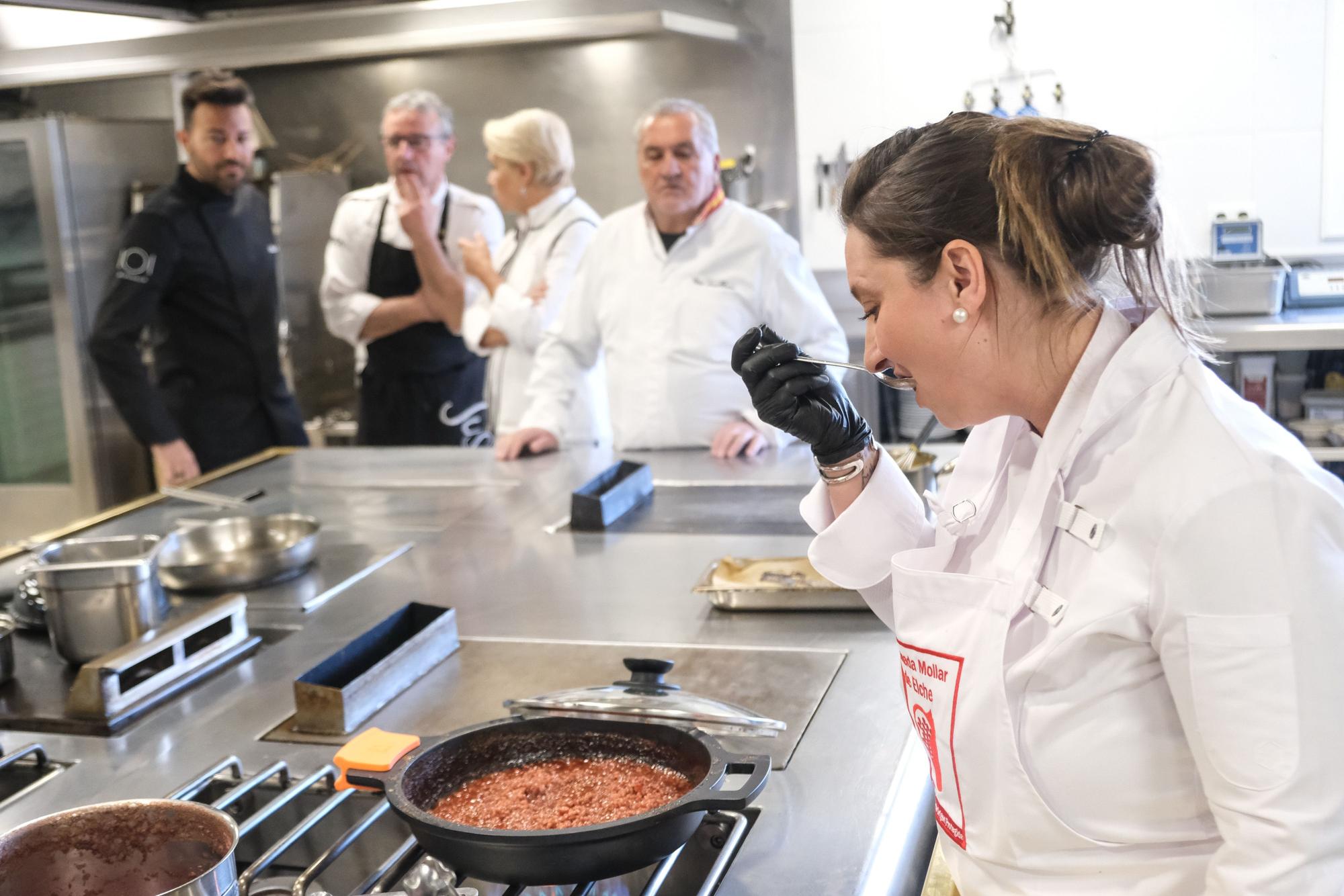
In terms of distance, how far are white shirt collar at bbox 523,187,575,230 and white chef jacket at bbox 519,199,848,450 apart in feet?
2.08

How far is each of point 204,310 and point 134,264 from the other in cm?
25

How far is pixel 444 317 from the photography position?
13.3 ft

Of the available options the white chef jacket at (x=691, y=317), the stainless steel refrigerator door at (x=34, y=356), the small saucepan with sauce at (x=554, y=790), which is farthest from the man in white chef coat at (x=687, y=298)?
the stainless steel refrigerator door at (x=34, y=356)

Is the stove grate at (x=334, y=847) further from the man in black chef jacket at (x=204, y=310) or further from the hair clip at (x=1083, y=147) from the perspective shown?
the man in black chef jacket at (x=204, y=310)

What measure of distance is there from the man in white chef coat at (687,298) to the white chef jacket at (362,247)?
975 mm

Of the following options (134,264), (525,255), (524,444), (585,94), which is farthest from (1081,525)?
(585,94)

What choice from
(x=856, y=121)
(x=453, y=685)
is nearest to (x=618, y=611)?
(x=453, y=685)

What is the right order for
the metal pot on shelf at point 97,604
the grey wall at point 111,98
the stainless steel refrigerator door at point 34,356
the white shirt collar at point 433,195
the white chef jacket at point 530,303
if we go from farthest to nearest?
Answer: the grey wall at point 111,98 < the stainless steel refrigerator door at point 34,356 < the white shirt collar at point 433,195 < the white chef jacket at point 530,303 < the metal pot on shelf at point 97,604

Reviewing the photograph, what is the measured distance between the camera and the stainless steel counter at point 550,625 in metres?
1.18

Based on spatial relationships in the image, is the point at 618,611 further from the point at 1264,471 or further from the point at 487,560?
the point at 1264,471

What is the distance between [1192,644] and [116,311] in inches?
130

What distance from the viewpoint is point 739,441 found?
2.76 metres

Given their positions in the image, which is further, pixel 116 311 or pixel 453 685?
pixel 116 311

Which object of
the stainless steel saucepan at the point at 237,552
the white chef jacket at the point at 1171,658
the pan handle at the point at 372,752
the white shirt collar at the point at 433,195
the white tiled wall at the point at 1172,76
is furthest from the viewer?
the white shirt collar at the point at 433,195
